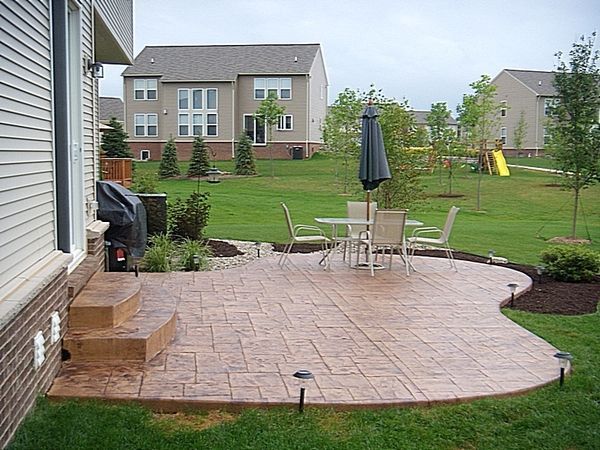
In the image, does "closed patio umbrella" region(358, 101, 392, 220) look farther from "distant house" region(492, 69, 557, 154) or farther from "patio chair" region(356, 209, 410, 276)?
"distant house" region(492, 69, 557, 154)

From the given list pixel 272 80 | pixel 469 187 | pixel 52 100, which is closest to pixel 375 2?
pixel 52 100

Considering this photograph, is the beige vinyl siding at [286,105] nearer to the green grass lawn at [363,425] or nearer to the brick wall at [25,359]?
the green grass lawn at [363,425]

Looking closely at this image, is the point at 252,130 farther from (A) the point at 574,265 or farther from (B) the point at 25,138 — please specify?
A: (B) the point at 25,138

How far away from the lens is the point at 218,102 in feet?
126

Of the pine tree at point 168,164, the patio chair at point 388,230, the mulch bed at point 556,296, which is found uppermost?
the pine tree at point 168,164

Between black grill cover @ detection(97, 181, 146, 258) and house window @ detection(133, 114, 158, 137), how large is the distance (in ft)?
103

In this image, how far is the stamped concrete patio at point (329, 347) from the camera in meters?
4.25

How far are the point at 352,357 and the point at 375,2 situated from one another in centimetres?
960

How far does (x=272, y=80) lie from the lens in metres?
38.6

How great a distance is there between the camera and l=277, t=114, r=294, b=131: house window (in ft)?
127

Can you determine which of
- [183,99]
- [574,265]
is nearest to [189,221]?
[574,265]

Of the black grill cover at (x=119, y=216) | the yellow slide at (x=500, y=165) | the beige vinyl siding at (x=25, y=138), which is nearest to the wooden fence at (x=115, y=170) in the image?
the black grill cover at (x=119, y=216)

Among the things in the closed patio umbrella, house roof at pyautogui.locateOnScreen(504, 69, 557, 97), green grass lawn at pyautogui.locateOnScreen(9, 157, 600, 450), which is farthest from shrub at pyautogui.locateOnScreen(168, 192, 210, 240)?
house roof at pyautogui.locateOnScreen(504, 69, 557, 97)

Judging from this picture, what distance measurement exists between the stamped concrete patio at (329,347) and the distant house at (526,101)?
3852 centimetres
